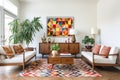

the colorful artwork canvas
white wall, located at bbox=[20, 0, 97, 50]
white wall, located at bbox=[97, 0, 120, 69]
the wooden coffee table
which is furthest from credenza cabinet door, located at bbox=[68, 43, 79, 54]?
the wooden coffee table

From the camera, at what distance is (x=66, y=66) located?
5152mm

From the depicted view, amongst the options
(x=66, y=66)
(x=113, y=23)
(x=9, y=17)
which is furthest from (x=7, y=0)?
(x=113, y=23)

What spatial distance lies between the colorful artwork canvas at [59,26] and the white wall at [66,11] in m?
0.23

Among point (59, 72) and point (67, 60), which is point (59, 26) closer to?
point (67, 60)

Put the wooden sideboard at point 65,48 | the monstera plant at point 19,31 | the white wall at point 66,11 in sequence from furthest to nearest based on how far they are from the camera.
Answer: the white wall at point 66,11 → the wooden sideboard at point 65,48 → the monstera plant at point 19,31

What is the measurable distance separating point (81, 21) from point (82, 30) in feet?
1.68

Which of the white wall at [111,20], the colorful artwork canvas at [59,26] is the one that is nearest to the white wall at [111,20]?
the white wall at [111,20]

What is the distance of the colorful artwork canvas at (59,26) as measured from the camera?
777 centimetres

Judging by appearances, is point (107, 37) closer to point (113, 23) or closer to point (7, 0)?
point (113, 23)

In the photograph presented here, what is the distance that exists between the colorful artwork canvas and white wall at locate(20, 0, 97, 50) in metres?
0.23

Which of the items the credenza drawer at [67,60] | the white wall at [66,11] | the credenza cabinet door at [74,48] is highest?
the white wall at [66,11]

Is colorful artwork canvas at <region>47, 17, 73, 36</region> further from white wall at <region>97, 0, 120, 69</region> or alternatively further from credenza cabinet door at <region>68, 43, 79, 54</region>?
white wall at <region>97, 0, 120, 69</region>

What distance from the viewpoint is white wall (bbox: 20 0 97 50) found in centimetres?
775

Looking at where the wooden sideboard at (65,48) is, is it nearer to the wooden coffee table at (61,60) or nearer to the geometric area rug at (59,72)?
the geometric area rug at (59,72)
